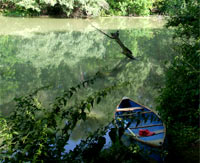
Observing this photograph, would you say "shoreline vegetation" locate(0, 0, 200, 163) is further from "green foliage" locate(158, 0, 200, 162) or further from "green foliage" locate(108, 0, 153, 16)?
"green foliage" locate(108, 0, 153, 16)

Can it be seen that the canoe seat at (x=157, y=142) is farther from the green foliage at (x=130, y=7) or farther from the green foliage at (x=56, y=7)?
the green foliage at (x=130, y=7)

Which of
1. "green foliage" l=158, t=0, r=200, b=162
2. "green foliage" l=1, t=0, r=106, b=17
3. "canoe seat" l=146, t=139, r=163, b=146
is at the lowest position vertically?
"canoe seat" l=146, t=139, r=163, b=146

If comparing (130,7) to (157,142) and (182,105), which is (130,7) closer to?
(182,105)

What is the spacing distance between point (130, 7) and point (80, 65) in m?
18.7

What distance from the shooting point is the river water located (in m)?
6.24

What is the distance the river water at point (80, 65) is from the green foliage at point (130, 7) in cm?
1079

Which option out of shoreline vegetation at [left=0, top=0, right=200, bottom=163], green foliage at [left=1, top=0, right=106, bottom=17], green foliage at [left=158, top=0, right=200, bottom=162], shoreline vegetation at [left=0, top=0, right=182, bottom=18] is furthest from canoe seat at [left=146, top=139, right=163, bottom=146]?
green foliage at [left=1, top=0, right=106, bottom=17]

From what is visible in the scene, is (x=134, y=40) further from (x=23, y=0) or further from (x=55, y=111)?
(x=55, y=111)

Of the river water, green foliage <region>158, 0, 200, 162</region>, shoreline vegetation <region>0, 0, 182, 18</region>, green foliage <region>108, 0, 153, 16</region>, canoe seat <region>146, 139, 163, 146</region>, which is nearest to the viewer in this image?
canoe seat <region>146, 139, 163, 146</region>

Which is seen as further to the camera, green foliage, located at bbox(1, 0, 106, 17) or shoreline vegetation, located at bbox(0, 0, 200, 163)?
green foliage, located at bbox(1, 0, 106, 17)

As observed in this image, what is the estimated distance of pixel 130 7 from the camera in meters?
26.1

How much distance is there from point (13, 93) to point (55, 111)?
520cm

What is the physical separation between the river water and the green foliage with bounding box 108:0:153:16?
10.8 metres

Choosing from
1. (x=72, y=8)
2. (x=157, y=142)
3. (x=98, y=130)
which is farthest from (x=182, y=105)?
(x=72, y=8)
